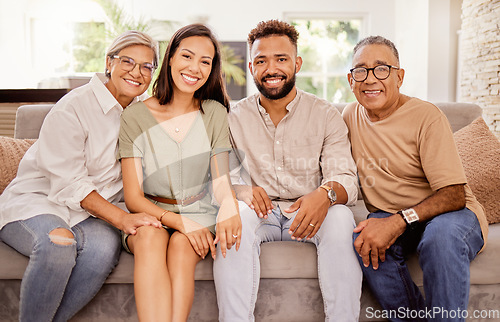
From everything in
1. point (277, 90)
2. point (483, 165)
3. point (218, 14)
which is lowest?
point (483, 165)

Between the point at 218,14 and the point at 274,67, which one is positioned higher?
the point at 218,14

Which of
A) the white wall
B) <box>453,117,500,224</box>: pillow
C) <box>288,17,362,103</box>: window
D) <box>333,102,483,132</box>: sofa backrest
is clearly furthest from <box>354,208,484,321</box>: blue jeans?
<box>288,17,362,103</box>: window

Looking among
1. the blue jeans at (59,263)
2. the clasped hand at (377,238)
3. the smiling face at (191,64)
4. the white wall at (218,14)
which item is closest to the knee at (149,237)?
the blue jeans at (59,263)

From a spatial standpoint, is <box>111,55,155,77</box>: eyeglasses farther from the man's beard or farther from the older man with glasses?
the older man with glasses

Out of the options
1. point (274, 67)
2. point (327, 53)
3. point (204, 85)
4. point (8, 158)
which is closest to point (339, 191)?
point (274, 67)

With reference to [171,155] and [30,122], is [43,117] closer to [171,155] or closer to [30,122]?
[30,122]

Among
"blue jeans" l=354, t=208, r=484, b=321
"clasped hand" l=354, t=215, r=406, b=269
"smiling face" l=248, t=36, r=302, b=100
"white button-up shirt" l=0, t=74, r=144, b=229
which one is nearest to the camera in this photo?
"blue jeans" l=354, t=208, r=484, b=321

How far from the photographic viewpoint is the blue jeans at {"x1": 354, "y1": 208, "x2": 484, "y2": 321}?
4.60 feet

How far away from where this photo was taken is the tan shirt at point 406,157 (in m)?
1.64

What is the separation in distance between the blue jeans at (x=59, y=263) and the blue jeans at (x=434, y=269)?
35.1 inches

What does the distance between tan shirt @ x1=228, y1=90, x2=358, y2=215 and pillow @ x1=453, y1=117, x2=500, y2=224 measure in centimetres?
60

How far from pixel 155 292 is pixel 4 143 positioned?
114cm

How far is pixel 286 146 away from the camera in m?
1.87

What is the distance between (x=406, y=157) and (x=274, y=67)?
2.07 ft
